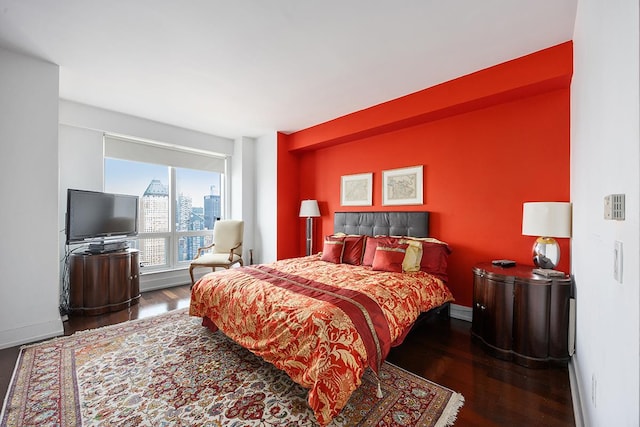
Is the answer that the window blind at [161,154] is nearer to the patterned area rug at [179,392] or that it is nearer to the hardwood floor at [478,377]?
the hardwood floor at [478,377]

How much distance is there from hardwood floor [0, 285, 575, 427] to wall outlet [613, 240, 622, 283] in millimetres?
1230

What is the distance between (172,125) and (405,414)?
5058 millimetres

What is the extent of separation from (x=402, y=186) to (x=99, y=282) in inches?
162

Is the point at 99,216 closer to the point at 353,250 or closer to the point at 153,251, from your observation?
the point at 153,251

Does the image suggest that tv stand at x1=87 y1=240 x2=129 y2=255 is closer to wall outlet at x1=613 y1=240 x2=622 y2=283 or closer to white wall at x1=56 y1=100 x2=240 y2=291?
white wall at x1=56 y1=100 x2=240 y2=291

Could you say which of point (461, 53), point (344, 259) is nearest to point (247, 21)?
point (461, 53)

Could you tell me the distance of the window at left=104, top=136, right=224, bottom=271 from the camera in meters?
4.31

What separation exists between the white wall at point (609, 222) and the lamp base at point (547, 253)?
0.63 m

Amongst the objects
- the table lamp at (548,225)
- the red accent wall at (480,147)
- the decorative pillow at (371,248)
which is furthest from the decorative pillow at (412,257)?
the table lamp at (548,225)

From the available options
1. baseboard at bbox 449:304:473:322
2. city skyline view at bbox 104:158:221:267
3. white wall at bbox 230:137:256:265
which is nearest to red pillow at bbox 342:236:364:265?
baseboard at bbox 449:304:473:322

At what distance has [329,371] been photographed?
1.58m

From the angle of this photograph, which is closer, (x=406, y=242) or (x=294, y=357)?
(x=294, y=357)

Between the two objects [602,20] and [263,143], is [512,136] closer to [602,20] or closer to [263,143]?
[602,20]

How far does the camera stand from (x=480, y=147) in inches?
123
